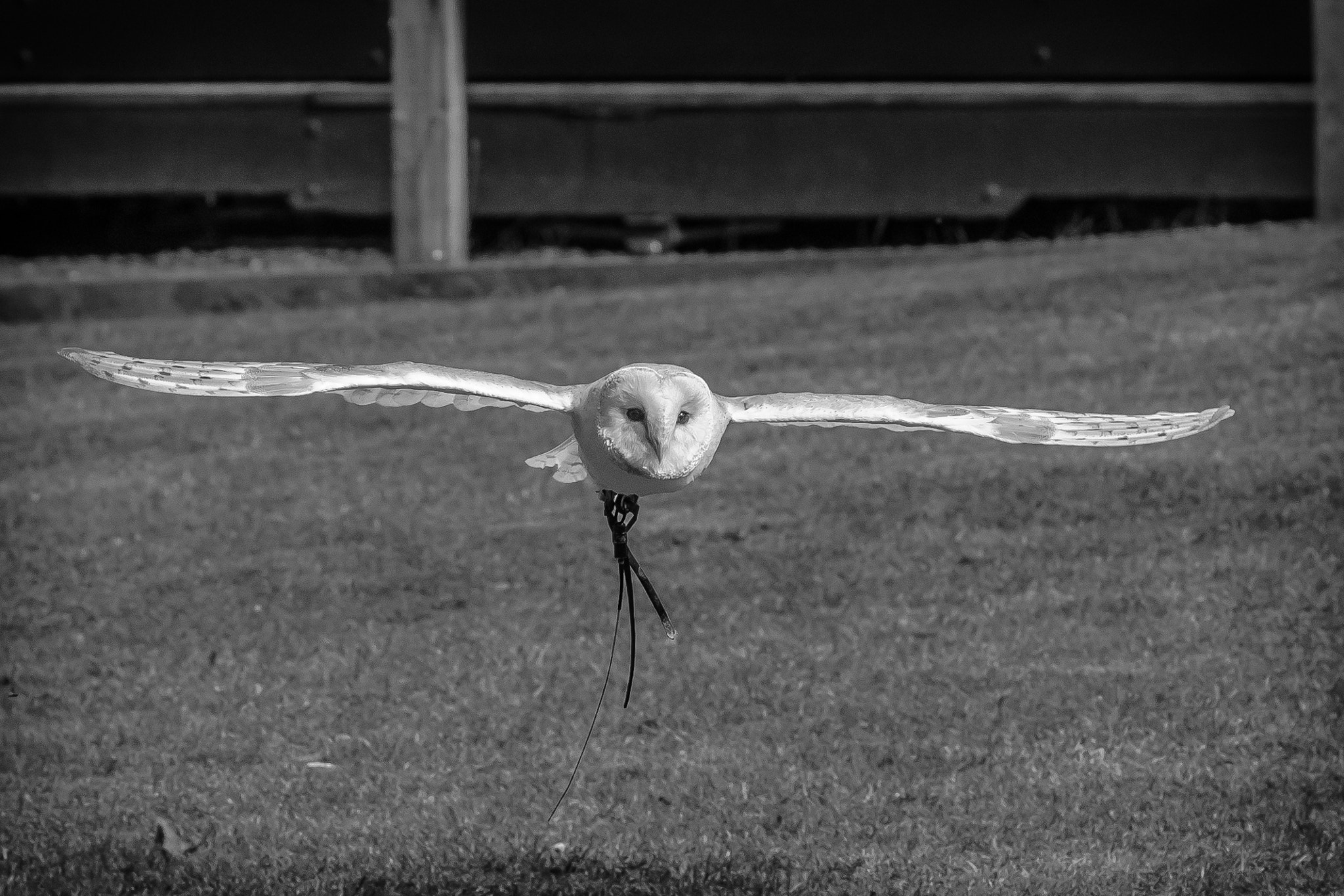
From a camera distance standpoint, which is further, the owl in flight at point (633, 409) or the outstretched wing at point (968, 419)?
the outstretched wing at point (968, 419)

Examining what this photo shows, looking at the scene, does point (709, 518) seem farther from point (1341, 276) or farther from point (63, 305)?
point (63, 305)

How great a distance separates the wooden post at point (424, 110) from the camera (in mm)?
9078

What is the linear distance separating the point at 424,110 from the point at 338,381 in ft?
19.9

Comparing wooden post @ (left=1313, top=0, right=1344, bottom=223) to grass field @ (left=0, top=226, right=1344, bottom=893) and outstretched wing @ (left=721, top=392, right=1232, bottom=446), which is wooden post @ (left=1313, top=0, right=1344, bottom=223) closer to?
grass field @ (left=0, top=226, right=1344, bottom=893)

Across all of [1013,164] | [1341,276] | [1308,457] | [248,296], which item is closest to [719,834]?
[1308,457]

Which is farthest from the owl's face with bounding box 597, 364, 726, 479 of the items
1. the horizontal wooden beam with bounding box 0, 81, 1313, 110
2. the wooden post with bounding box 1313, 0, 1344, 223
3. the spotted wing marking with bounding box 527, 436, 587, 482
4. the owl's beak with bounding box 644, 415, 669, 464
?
the wooden post with bounding box 1313, 0, 1344, 223

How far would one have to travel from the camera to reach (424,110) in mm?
9086

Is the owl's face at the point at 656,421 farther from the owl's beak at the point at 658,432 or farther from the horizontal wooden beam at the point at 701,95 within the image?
the horizontal wooden beam at the point at 701,95

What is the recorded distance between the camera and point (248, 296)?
30.4 feet

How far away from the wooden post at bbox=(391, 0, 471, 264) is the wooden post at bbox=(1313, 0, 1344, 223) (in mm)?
4562

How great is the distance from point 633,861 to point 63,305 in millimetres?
6167

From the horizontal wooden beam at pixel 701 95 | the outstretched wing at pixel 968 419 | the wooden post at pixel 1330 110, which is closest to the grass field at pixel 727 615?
the wooden post at pixel 1330 110

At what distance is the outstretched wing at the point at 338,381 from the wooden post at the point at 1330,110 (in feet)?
22.5

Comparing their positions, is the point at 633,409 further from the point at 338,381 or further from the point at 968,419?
the point at 968,419
